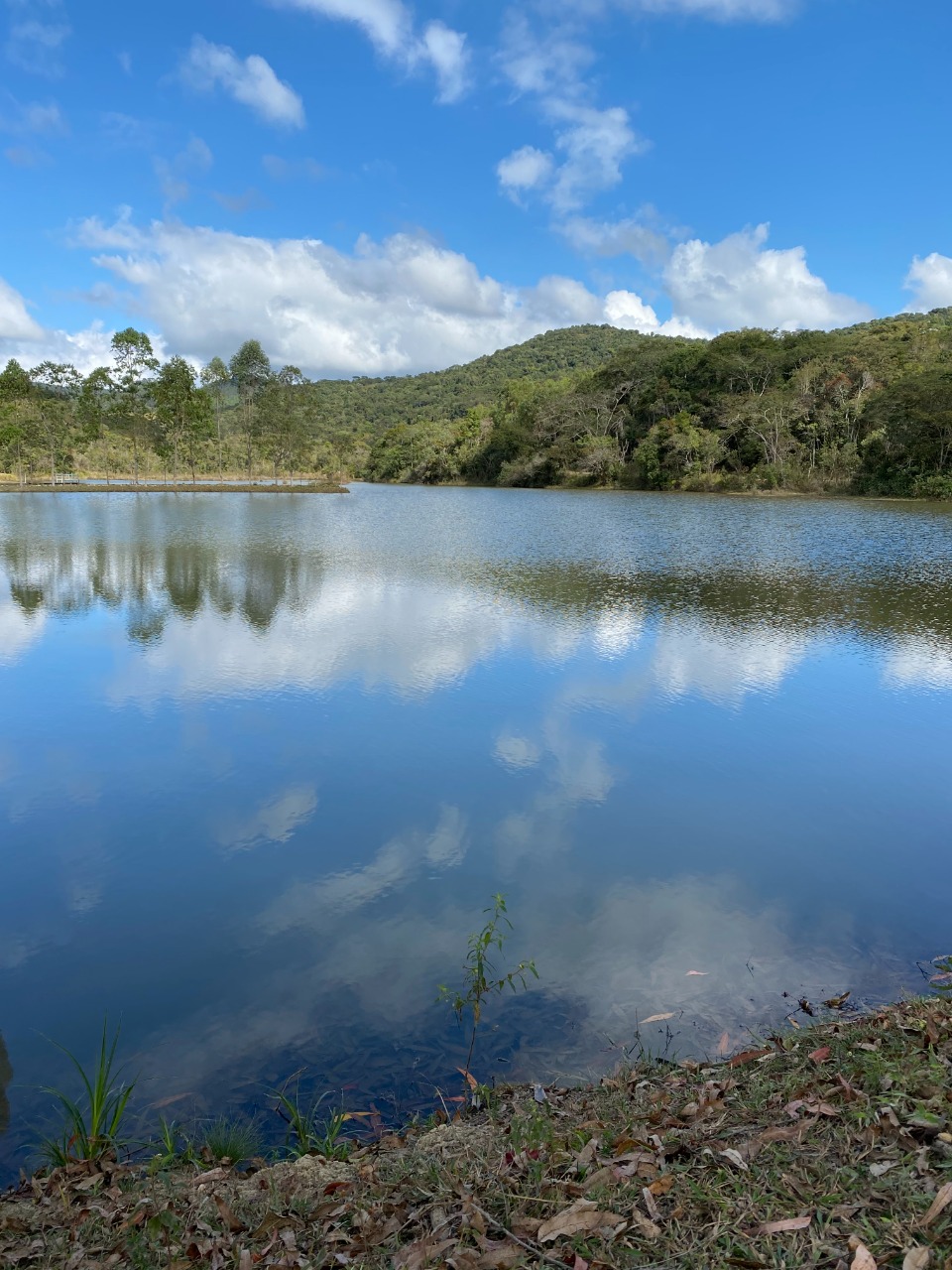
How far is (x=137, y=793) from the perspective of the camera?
21.3 ft

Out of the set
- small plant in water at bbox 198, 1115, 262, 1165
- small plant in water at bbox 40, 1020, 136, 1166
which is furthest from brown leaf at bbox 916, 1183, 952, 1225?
small plant in water at bbox 40, 1020, 136, 1166

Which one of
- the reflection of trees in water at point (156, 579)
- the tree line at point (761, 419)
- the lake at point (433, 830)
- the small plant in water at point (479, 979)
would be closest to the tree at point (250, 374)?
the tree line at point (761, 419)

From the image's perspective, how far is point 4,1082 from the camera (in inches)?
134

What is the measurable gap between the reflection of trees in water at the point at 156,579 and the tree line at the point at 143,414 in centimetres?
3479

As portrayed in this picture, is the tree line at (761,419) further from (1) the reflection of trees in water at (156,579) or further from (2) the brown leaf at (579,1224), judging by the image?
(2) the brown leaf at (579,1224)

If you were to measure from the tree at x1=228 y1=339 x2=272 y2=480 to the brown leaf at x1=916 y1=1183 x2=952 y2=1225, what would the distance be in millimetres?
71359

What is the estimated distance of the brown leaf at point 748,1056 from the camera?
3.36m

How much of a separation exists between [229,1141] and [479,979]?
140 cm

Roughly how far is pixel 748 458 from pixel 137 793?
5720cm

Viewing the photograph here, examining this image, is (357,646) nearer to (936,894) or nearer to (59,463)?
(936,894)

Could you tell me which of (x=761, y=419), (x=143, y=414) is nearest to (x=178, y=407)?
(x=143, y=414)

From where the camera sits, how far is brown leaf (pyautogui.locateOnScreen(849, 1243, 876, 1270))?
1.95m

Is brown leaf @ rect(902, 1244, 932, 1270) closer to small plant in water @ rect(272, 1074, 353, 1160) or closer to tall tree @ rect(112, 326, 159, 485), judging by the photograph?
small plant in water @ rect(272, 1074, 353, 1160)

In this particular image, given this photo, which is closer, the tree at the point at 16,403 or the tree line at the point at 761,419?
the tree line at the point at 761,419
